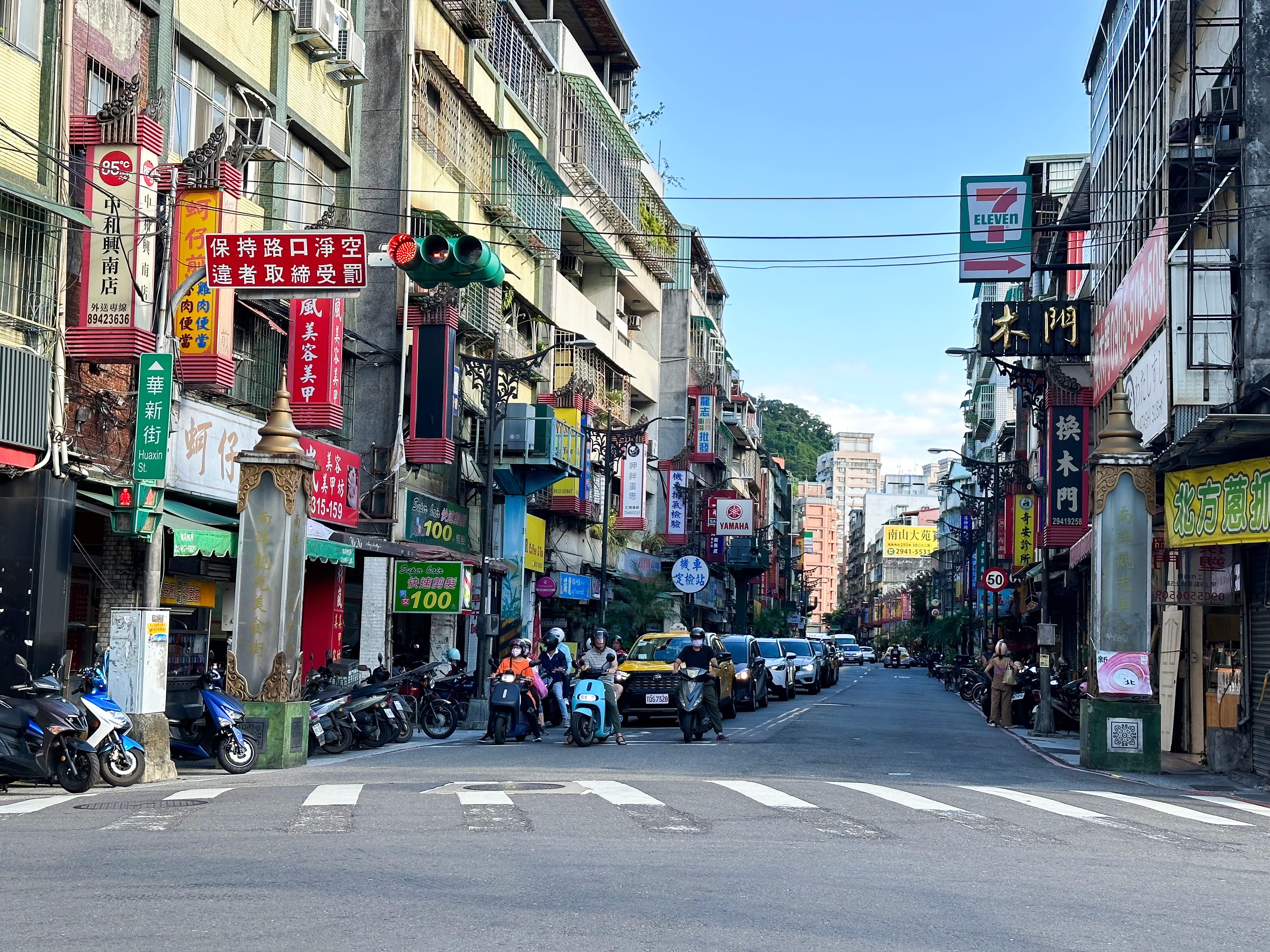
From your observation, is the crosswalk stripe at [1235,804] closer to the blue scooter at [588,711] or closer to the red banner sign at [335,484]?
the blue scooter at [588,711]

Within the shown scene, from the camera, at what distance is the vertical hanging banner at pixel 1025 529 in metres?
53.5

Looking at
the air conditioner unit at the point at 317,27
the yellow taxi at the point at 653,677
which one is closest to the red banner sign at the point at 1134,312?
the yellow taxi at the point at 653,677

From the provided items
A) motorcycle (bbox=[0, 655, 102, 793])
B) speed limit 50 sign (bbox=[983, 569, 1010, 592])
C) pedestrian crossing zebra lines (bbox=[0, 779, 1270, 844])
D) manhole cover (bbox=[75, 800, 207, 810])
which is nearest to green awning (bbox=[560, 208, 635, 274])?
speed limit 50 sign (bbox=[983, 569, 1010, 592])

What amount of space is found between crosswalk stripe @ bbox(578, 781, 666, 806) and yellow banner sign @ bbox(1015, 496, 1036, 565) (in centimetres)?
3907

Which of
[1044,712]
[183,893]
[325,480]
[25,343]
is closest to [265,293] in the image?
[25,343]

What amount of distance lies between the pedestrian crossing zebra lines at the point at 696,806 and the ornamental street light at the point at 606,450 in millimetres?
27939

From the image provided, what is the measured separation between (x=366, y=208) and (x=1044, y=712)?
1816 centimetres

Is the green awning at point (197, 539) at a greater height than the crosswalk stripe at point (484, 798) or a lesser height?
greater

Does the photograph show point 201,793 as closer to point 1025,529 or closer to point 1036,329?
point 1036,329

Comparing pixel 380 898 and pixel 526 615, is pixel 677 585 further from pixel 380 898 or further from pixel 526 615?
pixel 380 898

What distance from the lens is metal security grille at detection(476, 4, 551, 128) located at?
1649 inches

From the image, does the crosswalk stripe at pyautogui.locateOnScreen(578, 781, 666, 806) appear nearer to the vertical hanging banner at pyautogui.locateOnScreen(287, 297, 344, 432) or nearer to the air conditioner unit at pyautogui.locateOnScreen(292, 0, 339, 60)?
the vertical hanging banner at pyautogui.locateOnScreen(287, 297, 344, 432)

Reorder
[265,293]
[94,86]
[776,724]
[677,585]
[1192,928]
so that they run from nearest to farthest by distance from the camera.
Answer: [1192,928] < [265,293] < [94,86] < [776,724] < [677,585]

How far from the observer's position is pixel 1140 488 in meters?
21.3
